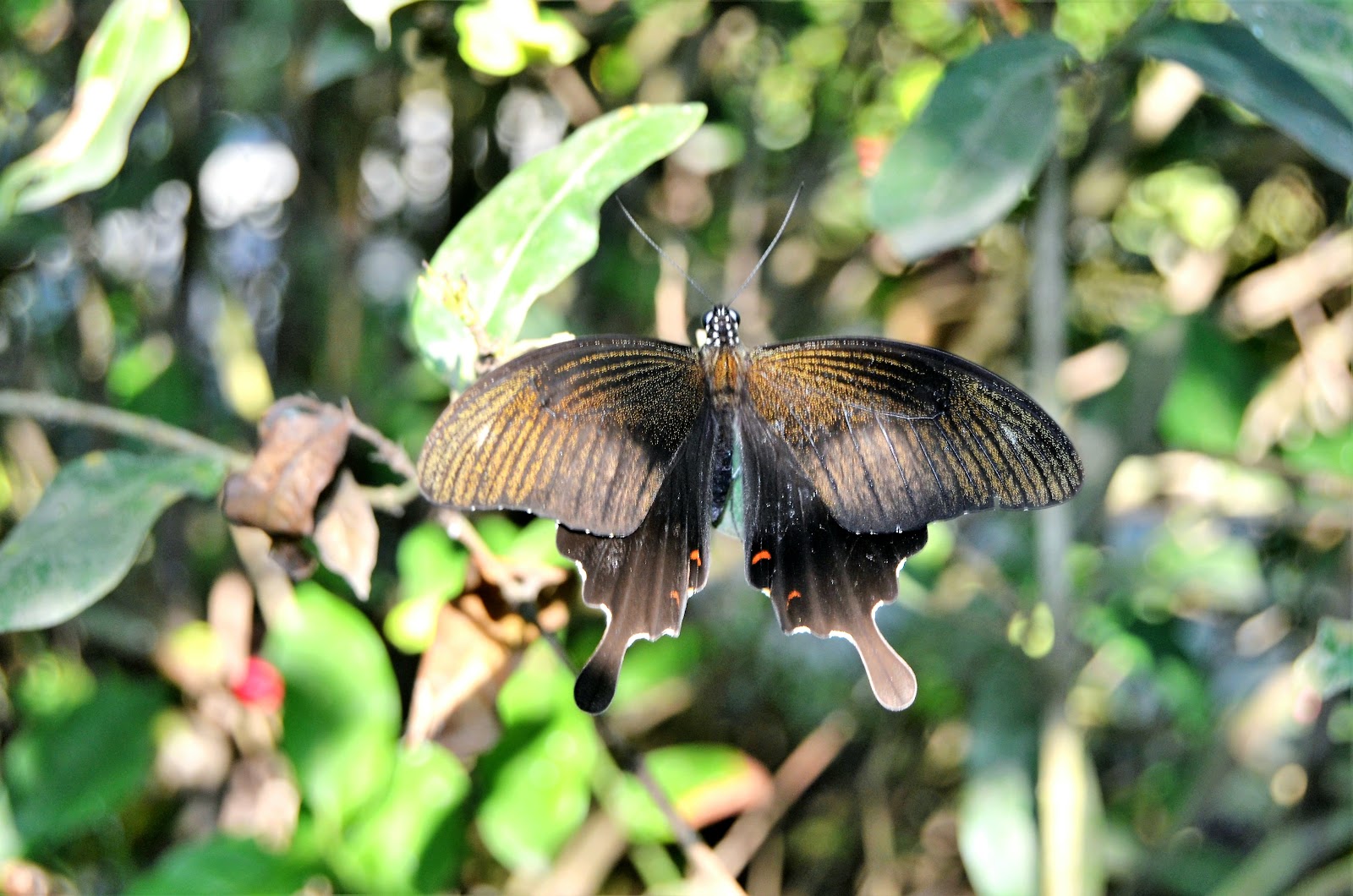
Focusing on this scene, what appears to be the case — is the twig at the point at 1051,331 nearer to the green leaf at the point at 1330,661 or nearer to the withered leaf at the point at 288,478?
the green leaf at the point at 1330,661

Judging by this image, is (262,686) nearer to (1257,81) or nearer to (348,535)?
(348,535)

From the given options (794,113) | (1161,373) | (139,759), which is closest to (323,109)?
(794,113)

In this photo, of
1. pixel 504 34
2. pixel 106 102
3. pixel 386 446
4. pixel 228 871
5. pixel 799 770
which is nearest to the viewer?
pixel 386 446

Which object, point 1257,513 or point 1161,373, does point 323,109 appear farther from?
point 1257,513

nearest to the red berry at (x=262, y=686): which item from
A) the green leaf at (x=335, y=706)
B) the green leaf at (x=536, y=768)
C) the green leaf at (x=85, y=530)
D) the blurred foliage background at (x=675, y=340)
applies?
the blurred foliage background at (x=675, y=340)

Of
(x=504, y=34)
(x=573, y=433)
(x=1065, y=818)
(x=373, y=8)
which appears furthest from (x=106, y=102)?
(x=1065, y=818)

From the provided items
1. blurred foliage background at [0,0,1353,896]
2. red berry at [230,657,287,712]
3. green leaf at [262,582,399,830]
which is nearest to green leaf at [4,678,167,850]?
blurred foliage background at [0,0,1353,896]
